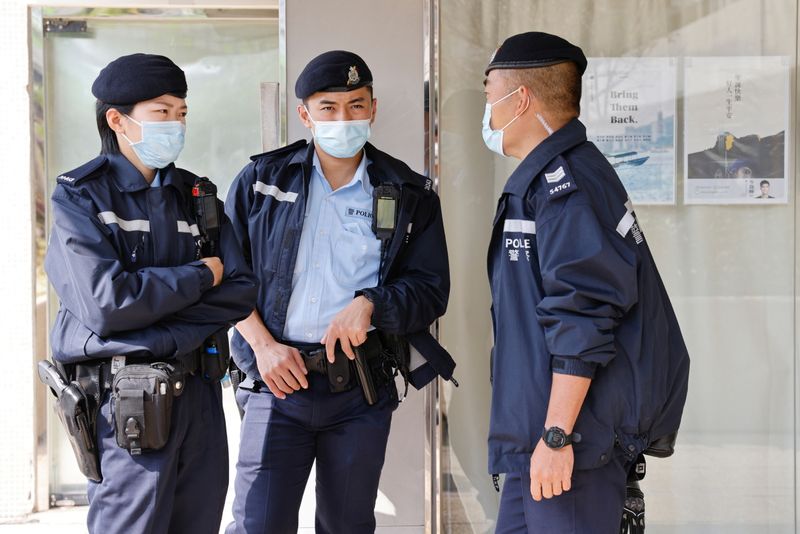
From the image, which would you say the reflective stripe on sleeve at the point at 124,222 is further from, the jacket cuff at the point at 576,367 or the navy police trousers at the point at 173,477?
the jacket cuff at the point at 576,367

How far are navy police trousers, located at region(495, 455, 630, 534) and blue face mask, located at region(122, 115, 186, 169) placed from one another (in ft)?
4.47

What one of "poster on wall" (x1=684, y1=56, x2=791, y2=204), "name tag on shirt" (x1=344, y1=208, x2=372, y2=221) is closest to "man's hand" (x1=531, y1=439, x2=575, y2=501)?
"name tag on shirt" (x1=344, y1=208, x2=372, y2=221)

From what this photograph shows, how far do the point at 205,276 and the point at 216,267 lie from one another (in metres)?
0.09

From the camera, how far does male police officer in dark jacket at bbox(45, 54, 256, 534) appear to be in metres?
2.31

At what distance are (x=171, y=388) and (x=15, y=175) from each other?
2727 millimetres

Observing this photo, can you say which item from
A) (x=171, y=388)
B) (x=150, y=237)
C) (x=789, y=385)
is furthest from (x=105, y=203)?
(x=789, y=385)

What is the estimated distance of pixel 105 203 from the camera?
2.39 meters

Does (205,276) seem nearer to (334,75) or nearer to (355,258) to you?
(355,258)

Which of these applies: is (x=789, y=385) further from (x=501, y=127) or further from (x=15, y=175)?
(x=15, y=175)

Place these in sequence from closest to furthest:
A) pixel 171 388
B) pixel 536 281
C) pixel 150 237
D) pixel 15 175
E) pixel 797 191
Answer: pixel 536 281, pixel 171 388, pixel 150 237, pixel 797 191, pixel 15 175

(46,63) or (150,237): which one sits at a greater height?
(46,63)

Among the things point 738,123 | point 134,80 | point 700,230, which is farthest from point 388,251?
point 738,123

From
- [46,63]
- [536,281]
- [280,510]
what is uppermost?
[46,63]

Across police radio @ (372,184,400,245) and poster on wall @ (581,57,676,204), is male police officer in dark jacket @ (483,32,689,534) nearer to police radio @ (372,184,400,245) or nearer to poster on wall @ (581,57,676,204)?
police radio @ (372,184,400,245)
